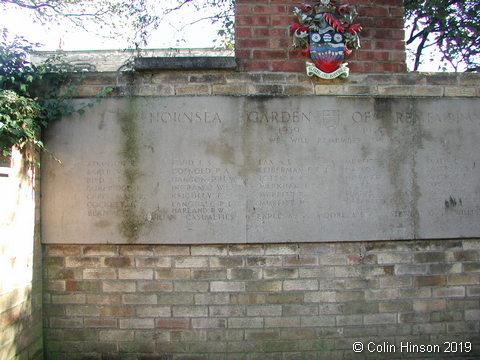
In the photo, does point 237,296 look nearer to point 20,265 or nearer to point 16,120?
point 20,265

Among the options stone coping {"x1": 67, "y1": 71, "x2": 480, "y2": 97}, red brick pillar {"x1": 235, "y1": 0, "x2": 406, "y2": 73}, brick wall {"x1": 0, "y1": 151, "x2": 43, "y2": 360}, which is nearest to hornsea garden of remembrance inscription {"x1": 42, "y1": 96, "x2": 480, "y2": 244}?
stone coping {"x1": 67, "y1": 71, "x2": 480, "y2": 97}

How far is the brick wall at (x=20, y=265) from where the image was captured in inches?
124

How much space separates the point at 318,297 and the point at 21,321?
8.55 ft

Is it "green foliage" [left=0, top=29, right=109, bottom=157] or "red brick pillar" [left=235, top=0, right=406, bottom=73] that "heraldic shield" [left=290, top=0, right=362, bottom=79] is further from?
"green foliage" [left=0, top=29, right=109, bottom=157]

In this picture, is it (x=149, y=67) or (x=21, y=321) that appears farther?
(x=149, y=67)

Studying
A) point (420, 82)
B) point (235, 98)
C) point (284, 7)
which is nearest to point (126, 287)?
point (235, 98)

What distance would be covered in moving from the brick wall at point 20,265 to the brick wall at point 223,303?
0.17 m

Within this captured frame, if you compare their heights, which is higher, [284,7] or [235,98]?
[284,7]

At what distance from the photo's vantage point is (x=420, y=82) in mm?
3877

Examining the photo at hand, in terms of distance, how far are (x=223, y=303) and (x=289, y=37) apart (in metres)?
2.62

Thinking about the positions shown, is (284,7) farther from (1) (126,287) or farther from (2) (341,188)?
(1) (126,287)

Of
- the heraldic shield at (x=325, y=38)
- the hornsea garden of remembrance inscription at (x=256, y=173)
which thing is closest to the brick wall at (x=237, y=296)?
the hornsea garden of remembrance inscription at (x=256, y=173)

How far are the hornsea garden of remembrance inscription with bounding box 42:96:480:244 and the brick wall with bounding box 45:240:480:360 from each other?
189mm

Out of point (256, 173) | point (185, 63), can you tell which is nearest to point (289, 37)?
point (185, 63)
